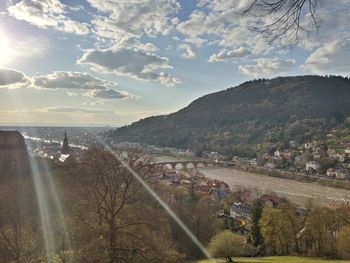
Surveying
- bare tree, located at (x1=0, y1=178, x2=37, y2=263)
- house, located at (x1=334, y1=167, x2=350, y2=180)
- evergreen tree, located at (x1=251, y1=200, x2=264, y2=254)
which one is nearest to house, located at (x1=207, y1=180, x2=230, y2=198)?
evergreen tree, located at (x1=251, y1=200, x2=264, y2=254)

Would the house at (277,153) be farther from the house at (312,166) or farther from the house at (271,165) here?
the house at (312,166)

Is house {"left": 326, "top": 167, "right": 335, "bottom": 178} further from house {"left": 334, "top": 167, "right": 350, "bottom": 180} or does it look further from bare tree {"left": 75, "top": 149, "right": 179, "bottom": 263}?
bare tree {"left": 75, "top": 149, "right": 179, "bottom": 263}

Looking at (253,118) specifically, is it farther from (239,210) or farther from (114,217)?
(114,217)

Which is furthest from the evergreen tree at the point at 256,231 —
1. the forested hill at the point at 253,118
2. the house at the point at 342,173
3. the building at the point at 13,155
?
the forested hill at the point at 253,118

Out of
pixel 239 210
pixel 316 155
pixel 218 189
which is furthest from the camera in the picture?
pixel 316 155

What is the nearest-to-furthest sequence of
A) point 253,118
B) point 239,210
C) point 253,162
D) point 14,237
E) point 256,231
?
point 14,237 → point 256,231 → point 239,210 → point 253,162 → point 253,118

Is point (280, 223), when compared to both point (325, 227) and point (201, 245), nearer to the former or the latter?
point (325, 227)

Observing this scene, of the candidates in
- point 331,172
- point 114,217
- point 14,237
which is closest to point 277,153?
point 331,172
